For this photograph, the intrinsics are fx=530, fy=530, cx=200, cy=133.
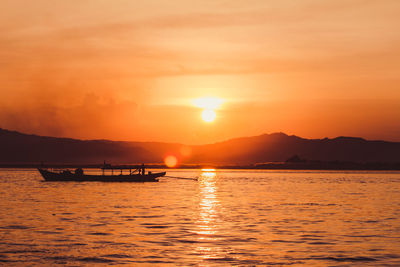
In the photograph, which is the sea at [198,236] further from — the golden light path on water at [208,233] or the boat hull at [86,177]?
the boat hull at [86,177]

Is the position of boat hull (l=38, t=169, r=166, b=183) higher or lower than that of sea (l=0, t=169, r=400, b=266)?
higher

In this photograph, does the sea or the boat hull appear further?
the boat hull

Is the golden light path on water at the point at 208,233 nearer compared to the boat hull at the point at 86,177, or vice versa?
the golden light path on water at the point at 208,233

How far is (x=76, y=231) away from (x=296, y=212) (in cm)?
2552

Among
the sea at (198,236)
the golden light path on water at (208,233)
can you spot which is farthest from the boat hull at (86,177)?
the golden light path on water at (208,233)

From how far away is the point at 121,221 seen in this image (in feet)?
152

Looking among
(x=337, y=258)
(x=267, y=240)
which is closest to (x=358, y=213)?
(x=267, y=240)

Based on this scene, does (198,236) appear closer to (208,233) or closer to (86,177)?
(208,233)

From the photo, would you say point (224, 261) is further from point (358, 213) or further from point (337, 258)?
point (358, 213)

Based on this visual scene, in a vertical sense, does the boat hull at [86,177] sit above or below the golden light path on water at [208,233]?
above

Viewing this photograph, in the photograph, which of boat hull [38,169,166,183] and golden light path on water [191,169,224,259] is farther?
boat hull [38,169,166,183]

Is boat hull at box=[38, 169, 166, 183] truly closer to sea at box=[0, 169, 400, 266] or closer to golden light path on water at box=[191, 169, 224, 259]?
sea at box=[0, 169, 400, 266]

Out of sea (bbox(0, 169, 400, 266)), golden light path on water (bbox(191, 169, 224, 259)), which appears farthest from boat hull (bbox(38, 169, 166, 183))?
golden light path on water (bbox(191, 169, 224, 259))

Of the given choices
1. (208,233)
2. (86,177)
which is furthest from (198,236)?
(86,177)
